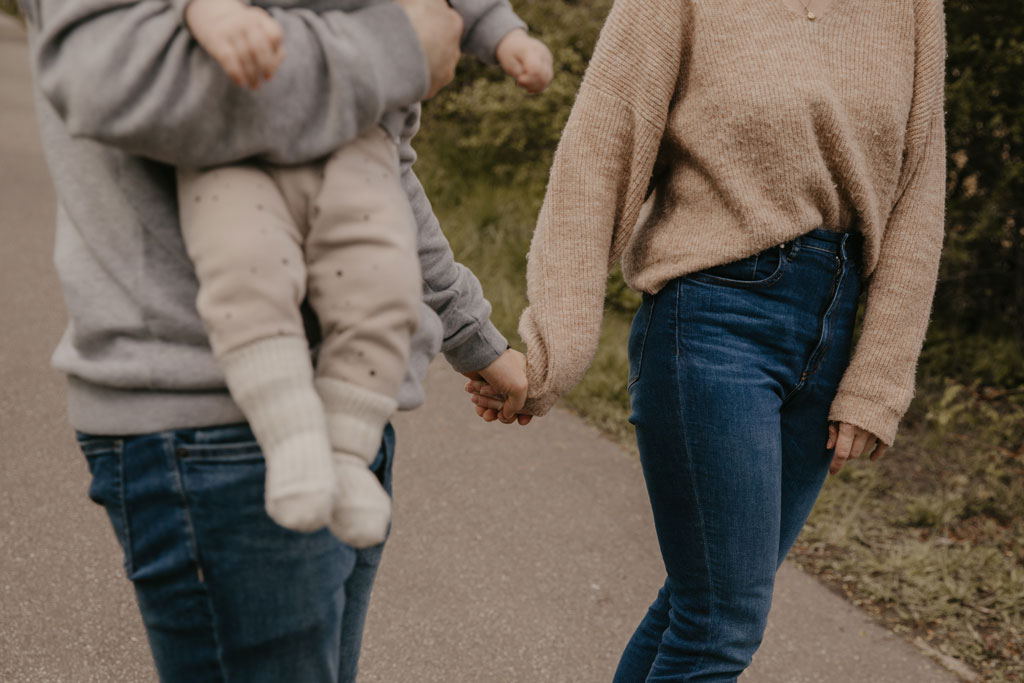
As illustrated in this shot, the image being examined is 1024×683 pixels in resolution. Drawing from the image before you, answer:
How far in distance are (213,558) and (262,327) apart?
0.27m

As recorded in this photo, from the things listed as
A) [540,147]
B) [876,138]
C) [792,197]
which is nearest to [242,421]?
[792,197]

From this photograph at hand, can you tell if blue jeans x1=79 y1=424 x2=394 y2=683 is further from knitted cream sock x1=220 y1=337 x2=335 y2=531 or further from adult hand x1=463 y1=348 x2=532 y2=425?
adult hand x1=463 y1=348 x2=532 y2=425

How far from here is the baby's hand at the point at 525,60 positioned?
1301 mm

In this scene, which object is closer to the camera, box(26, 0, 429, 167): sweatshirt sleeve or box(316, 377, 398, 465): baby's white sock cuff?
box(26, 0, 429, 167): sweatshirt sleeve

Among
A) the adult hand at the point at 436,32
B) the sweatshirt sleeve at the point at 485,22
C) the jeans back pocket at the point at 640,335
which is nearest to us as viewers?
the adult hand at the point at 436,32

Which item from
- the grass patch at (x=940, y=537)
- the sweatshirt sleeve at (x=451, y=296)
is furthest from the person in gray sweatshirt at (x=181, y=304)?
the grass patch at (x=940, y=537)

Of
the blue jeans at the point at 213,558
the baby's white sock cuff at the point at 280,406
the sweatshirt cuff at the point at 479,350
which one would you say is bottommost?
the sweatshirt cuff at the point at 479,350

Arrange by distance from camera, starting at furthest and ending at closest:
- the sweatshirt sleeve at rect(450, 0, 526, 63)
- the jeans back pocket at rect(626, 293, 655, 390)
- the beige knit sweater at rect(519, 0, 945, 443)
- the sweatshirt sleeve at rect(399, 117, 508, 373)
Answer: the jeans back pocket at rect(626, 293, 655, 390) → the beige knit sweater at rect(519, 0, 945, 443) → the sweatshirt sleeve at rect(399, 117, 508, 373) → the sweatshirt sleeve at rect(450, 0, 526, 63)

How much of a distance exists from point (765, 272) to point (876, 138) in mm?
333

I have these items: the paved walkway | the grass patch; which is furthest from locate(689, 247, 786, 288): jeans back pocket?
the grass patch

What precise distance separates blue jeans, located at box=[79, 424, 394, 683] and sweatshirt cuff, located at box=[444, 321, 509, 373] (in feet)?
2.07

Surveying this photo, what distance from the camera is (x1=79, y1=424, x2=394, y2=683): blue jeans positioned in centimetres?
112

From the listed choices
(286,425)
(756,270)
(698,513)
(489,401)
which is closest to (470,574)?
(489,401)

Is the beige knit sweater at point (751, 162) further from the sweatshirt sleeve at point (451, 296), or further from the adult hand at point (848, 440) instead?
the sweatshirt sleeve at point (451, 296)
